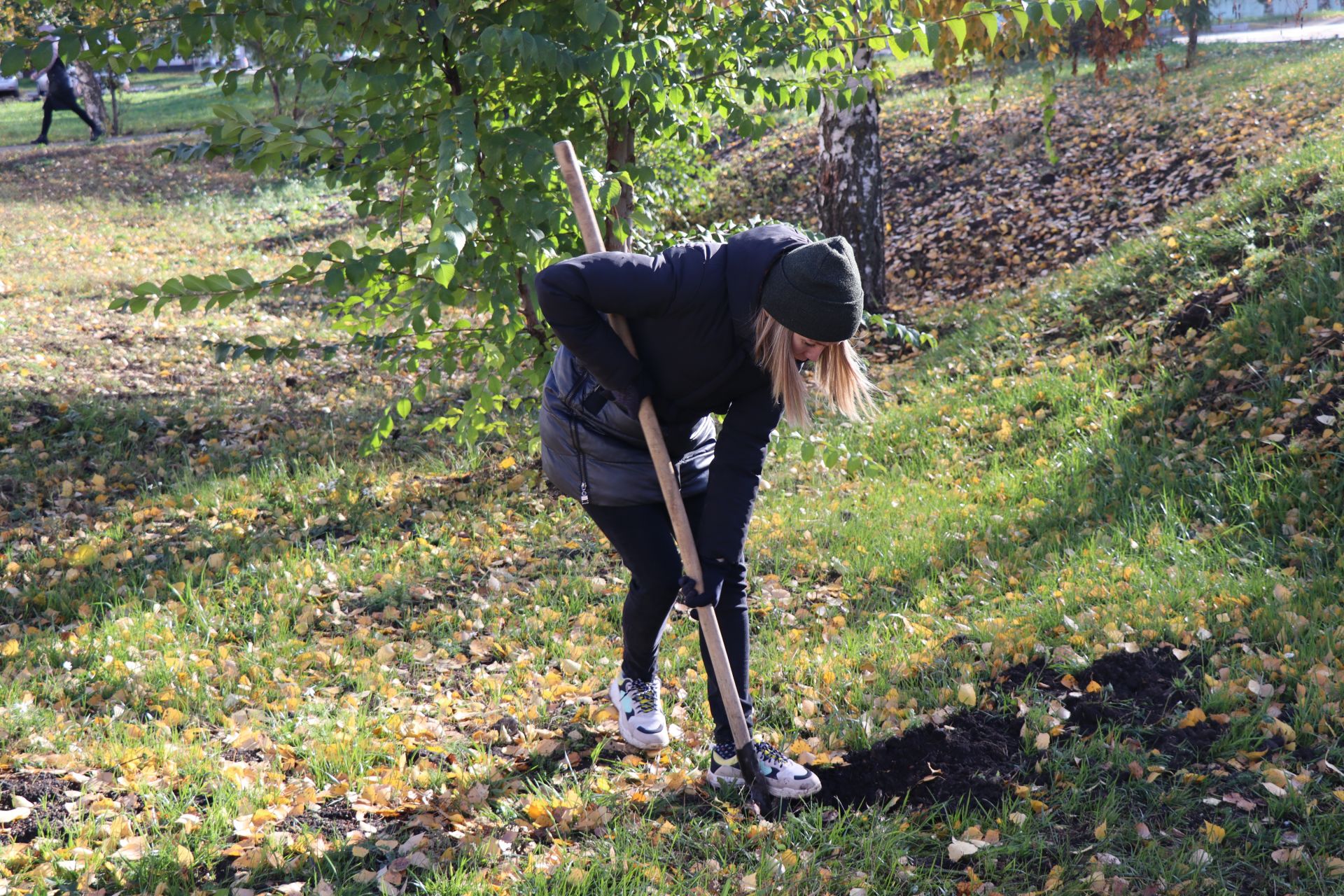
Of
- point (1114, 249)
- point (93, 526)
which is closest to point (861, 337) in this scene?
point (1114, 249)

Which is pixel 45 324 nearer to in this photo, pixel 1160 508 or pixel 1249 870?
Result: pixel 1160 508

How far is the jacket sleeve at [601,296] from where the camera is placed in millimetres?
2961

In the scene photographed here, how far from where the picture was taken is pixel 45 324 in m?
9.60

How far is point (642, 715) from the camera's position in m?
3.80

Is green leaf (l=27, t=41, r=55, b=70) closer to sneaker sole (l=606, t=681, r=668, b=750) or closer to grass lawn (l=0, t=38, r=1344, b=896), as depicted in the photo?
grass lawn (l=0, t=38, r=1344, b=896)

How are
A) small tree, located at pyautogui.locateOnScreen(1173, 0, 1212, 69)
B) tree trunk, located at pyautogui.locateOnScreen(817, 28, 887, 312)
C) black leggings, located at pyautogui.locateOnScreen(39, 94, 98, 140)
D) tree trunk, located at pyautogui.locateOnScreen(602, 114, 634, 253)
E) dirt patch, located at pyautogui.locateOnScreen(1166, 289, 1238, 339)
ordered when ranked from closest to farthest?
tree trunk, located at pyautogui.locateOnScreen(602, 114, 634, 253) < dirt patch, located at pyautogui.locateOnScreen(1166, 289, 1238, 339) < tree trunk, located at pyautogui.locateOnScreen(817, 28, 887, 312) < small tree, located at pyautogui.locateOnScreen(1173, 0, 1212, 69) < black leggings, located at pyautogui.locateOnScreen(39, 94, 98, 140)

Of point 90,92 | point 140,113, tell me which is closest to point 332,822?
point 90,92

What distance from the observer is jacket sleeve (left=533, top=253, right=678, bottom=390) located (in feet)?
9.71

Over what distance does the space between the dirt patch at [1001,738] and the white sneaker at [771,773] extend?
130 mm

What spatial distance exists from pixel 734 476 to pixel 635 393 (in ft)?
1.36

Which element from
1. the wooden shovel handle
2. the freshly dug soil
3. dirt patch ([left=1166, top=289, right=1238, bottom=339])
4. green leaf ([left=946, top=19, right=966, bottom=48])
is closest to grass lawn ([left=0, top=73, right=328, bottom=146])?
dirt patch ([left=1166, top=289, right=1238, bottom=339])

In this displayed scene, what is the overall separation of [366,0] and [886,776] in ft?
12.1

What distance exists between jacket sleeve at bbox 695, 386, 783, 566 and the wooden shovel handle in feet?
0.23

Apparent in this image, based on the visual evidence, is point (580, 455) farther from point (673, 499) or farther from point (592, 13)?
point (592, 13)
